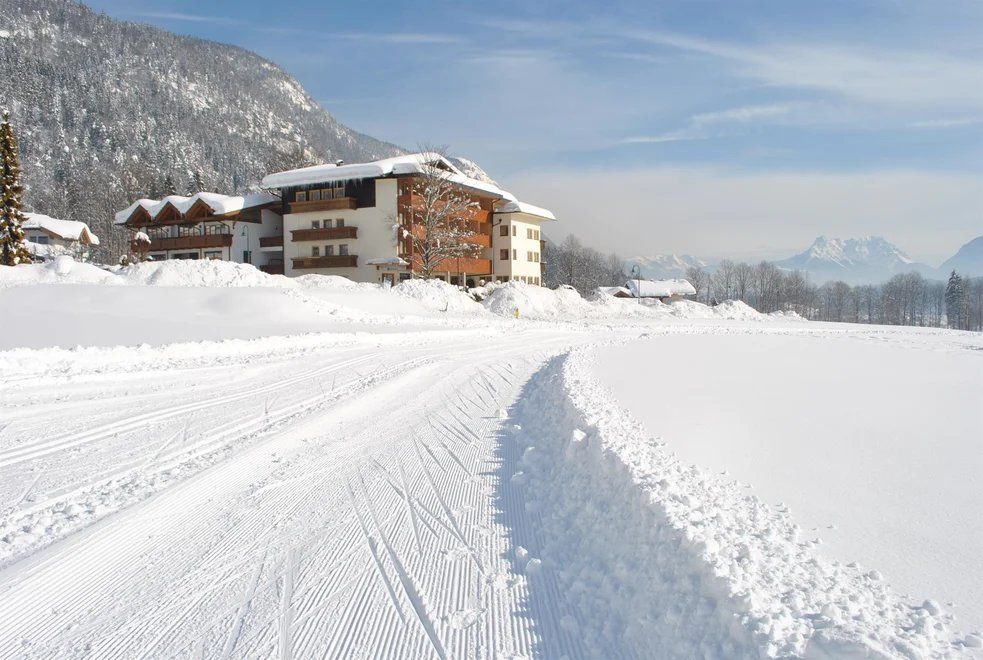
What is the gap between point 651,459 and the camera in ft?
21.5

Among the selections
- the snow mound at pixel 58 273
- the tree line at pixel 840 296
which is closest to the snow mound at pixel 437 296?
the snow mound at pixel 58 273

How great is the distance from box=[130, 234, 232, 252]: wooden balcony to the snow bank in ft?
183

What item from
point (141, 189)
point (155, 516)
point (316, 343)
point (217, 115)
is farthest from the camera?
point (217, 115)

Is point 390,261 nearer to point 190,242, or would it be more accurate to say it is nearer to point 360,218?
point 360,218

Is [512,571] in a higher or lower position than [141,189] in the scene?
lower

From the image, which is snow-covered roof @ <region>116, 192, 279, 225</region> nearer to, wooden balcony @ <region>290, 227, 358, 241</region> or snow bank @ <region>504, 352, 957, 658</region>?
wooden balcony @ <region>290, 227, 358, 241</region>

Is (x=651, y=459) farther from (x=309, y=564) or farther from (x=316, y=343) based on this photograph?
(x=316, y=343)

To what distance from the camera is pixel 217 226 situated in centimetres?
5638

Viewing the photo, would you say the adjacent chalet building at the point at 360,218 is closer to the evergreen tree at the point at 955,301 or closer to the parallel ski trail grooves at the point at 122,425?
the parallel ski trail grooves at the point at 122,425

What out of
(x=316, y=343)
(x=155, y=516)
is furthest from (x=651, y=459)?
(x=316, y=343)

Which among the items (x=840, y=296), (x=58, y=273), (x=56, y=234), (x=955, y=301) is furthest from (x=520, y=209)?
(x=840, y=296)

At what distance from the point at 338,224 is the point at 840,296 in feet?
404

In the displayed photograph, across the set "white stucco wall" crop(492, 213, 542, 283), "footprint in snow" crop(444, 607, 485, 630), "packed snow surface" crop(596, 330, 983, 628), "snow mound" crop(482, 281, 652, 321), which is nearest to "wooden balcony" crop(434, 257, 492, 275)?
"white stucco wall" crop(492, 213, 542, 283)

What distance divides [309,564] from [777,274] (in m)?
146
